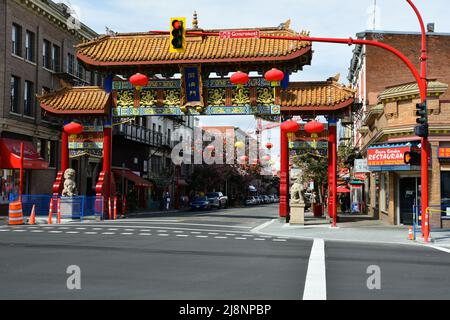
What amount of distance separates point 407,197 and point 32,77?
2308 centimetres

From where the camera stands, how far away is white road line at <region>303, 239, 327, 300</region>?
8.47 metres

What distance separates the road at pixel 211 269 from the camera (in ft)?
28.3

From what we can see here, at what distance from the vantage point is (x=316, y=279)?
10.0m

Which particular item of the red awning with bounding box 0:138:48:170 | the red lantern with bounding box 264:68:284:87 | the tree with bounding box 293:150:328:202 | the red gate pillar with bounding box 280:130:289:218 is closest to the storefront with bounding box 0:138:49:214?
the red awning with bounding box 0:138:48:170

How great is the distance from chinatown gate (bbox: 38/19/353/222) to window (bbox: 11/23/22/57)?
481 cm

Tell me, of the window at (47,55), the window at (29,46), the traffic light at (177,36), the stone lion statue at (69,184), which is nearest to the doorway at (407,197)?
the traffic light at (177,36)

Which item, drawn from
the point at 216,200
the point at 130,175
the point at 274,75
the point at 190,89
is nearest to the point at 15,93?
the point at 190,89

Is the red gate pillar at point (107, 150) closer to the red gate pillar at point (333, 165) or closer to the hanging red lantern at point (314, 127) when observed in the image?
the hanging red lantern at point (314, 127)

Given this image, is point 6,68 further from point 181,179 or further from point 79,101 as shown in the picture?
point 181,179

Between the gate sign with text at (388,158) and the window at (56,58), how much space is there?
2224 centimetres

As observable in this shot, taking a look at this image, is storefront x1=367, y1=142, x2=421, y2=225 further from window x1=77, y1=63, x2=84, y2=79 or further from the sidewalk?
window x1=77, y1=63, x2=84, y2=79

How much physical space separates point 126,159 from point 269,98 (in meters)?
24.2

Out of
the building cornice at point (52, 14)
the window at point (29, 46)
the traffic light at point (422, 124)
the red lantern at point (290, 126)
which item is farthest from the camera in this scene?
the window at point (29, 46)
